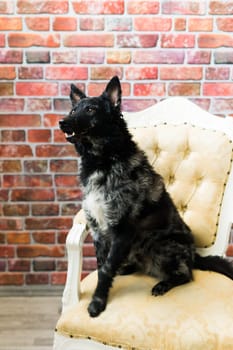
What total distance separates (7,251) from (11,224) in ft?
0.55

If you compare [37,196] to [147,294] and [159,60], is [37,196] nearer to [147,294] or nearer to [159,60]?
[159,60]

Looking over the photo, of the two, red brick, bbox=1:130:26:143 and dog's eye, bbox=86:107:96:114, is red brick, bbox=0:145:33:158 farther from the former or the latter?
dog's eye, bbox=86:107:96:114

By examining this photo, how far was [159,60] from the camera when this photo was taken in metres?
2.33

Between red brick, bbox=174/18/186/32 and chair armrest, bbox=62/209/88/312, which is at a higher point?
red brick, bbox=174/18/186/32

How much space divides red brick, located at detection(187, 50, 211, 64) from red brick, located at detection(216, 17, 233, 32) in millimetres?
135

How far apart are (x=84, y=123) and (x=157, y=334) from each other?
2.38ft

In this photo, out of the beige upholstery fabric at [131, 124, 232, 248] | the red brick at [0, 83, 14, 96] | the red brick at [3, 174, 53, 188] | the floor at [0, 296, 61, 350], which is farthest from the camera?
the red brick at [3, 174, 53, 188]

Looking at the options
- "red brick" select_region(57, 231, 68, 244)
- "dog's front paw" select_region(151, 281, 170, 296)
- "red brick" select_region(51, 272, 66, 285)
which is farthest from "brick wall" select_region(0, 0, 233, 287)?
"dog's front paw" select_region(151, 281, 170, 296)

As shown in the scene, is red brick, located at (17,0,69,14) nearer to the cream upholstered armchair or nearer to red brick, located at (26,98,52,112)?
red brick, located at (26,98,52,112)

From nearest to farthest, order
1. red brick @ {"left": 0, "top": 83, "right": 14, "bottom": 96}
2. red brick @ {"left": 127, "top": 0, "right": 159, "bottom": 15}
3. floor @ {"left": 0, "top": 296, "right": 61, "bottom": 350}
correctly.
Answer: floor @ {"left": 0, "top": 296, "right": 61, "bottom": 350}
red brick @ {"left": 127, "top": 0, "right": 159, "bottom": 15}
red brick @ {"left": 0, "top": 83, "right": 14, "bottom": 96}

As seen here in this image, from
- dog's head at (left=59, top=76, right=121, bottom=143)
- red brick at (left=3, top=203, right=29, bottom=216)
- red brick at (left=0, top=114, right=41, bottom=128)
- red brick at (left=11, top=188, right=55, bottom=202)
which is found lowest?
red brick at (left=3, top=203, right=29, bottom=216)

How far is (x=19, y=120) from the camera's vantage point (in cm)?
241

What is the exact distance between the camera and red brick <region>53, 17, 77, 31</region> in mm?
Result: 2289

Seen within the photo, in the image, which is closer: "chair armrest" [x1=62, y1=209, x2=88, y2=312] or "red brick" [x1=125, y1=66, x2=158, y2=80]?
"chair armrest" [x1=62, y1=209, x2=88, y2=312]
